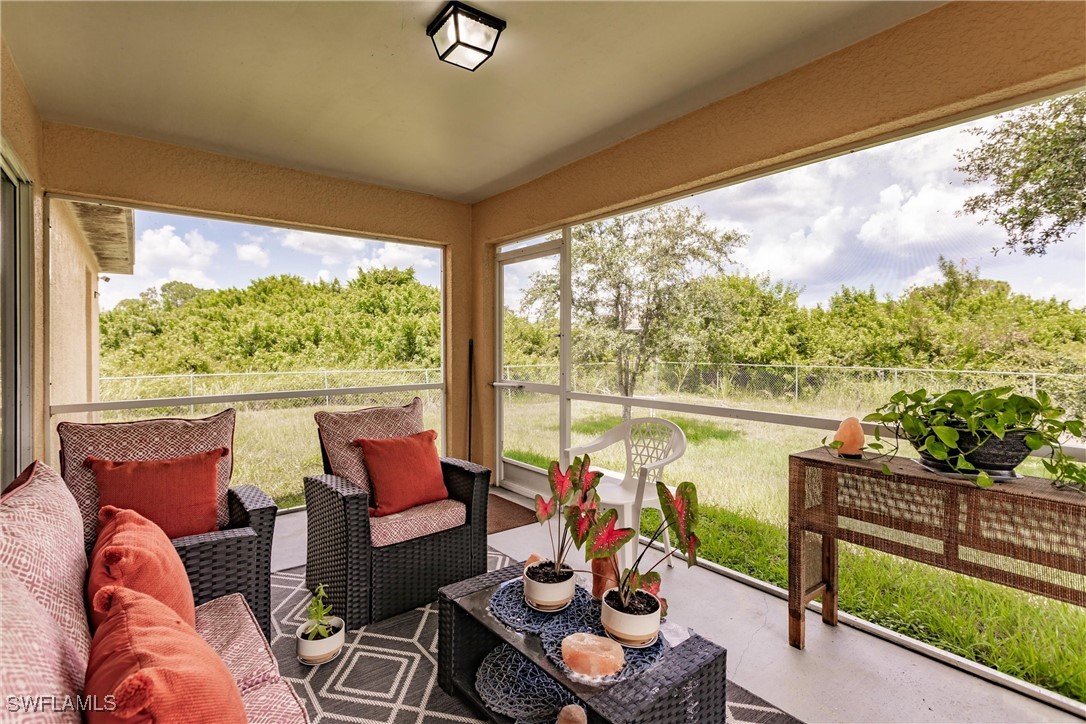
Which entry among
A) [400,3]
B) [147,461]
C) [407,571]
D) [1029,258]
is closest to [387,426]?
[407,571]

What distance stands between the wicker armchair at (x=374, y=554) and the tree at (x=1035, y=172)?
2.50m

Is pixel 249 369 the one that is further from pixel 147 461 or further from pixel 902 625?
pixel 902 625

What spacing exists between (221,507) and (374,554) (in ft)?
2.20

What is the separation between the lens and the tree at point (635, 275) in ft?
10.3

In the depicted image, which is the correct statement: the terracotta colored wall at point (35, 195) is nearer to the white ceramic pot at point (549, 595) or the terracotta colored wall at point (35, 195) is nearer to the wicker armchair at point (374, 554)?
the wicker armchair at point (374, 554)

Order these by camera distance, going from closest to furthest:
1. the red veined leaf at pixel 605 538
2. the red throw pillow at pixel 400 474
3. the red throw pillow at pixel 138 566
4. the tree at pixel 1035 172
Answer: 1. the red throw pillow at pixel 138 566
2. the red veined leaf at pixel 605 538
3. the tree at pixel 1035 172
4. the red throw pillow at pixel 400 474

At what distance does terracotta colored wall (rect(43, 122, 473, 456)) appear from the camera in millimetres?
3070

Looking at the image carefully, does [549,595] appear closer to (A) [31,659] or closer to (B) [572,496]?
(B) [572,496]

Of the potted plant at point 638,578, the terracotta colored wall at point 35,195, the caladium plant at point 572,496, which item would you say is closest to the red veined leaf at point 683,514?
the potted plant at point 638,578

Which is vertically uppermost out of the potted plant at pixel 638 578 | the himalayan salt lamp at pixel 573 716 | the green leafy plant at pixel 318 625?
the potted plant at pixel 638 578

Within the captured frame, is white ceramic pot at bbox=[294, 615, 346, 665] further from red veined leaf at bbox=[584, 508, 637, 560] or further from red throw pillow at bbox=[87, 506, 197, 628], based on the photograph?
red veined leaf at bbox=[584, 508, 637, 560]

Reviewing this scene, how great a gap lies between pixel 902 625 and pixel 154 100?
4499mm

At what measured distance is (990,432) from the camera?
1704 mm

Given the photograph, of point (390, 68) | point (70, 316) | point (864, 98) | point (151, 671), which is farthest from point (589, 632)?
point (70, 316)
